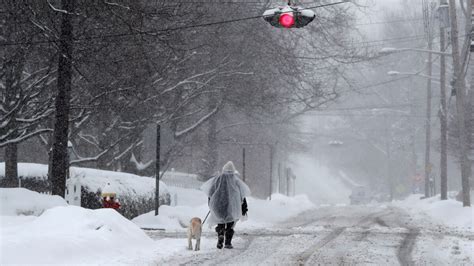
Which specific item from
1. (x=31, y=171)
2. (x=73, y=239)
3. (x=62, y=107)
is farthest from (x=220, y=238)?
(x=31, y=171)

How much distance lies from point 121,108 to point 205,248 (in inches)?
463

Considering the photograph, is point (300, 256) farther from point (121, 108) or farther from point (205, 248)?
point (121, 108)

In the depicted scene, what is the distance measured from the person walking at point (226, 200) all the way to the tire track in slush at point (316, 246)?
1610 mm

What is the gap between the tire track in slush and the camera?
40.7ft

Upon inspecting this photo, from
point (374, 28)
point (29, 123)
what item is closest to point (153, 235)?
point (29, 123)

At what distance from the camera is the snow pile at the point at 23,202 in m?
16.8

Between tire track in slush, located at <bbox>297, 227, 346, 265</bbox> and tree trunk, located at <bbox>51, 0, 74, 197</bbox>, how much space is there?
674 cm

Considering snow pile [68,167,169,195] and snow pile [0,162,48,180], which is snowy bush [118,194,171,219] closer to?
snow pile [68,167,169,195]

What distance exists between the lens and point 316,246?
14.8 meters

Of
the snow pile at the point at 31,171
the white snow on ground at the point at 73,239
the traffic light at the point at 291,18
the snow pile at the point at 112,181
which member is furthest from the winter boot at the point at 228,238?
the snow pile at the point at 31,171

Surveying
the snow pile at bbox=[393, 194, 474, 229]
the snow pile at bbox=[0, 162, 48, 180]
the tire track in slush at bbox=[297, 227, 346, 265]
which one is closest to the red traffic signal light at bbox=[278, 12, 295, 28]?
the tire track in slush at bbox=[297, 227, 346, 265]

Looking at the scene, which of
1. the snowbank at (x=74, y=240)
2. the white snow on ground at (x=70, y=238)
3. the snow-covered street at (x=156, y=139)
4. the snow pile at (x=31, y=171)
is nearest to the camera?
the snowbank at (x=74, y=240)

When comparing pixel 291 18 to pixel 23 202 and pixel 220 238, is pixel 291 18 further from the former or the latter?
pixel 23 202

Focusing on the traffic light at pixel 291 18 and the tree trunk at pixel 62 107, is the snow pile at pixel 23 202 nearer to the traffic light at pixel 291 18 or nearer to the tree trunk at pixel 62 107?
the tree trunk at pixel 62 107
